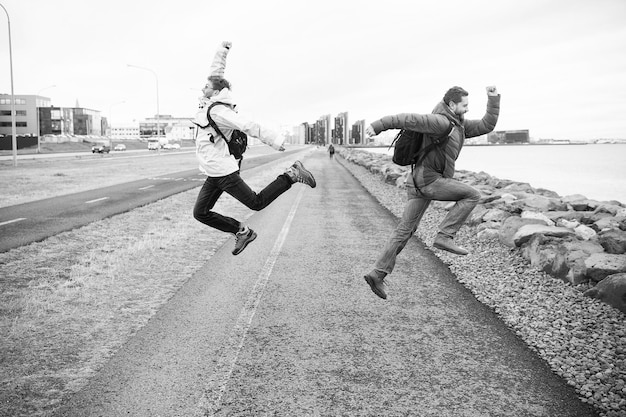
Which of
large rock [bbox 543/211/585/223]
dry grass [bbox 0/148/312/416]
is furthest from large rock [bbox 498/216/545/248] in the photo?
dry grass [bbox 0/148/312/416]

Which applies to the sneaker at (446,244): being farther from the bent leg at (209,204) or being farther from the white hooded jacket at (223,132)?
the bent leg at (209,204)

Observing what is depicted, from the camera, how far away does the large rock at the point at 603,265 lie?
6039 mm

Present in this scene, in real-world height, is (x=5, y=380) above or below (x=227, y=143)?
below

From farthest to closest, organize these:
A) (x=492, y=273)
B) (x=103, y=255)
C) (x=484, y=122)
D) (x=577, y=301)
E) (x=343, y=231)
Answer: (x=343, y=231), (x=103, y=255), (x=492, y=273), (x=577, y=301), (x=484, y=122)

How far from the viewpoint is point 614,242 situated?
8.00m

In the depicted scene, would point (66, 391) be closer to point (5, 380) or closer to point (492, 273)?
point (5, 380)

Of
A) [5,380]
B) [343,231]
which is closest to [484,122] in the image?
[5,380]

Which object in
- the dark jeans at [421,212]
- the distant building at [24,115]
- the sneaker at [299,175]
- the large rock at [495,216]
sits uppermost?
the distant building at [24,115]

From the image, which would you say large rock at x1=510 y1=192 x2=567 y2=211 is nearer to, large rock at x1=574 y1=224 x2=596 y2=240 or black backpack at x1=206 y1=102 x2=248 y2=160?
large rock at x1=574 y1=224 x2=596 y2=240

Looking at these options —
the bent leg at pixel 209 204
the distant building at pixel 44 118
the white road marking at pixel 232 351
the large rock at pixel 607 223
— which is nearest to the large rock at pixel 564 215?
the large rock at pixel 607 223

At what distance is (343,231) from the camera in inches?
438

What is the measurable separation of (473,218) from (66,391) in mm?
9835

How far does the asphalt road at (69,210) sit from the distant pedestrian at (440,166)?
742 centimetres

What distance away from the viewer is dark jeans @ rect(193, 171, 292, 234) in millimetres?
5488
